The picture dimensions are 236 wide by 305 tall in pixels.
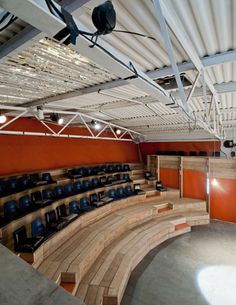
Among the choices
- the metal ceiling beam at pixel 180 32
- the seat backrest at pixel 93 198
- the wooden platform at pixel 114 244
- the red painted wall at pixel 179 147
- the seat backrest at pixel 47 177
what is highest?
the metal ceiling beam at pixel 180 32

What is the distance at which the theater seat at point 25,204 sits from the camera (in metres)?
6.23

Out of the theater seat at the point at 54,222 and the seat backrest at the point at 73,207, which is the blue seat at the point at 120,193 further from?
the theater seat at the point at 54,222

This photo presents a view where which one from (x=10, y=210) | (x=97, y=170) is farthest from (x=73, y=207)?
(x=97, y=170)

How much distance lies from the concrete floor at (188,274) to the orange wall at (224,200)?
1.68m

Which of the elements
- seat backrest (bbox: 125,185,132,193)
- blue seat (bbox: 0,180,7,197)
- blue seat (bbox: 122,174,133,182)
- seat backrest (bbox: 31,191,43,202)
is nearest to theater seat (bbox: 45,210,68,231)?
seat backrest (bbox: 31,191,43,202)

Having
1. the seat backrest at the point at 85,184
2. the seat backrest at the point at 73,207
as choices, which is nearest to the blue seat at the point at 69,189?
the seat backrest at the point at 73,207

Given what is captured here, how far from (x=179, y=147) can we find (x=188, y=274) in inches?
291

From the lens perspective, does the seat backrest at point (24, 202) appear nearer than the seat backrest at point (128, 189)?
Yes

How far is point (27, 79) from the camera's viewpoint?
3.66 metres

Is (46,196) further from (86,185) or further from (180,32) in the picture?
(180,32)

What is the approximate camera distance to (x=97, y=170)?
1038cm

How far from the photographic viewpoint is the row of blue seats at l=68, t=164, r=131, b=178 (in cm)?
928

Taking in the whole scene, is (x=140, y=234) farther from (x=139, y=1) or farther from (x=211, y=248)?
(x=139, y=1)

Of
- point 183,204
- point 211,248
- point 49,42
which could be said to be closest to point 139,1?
point 49,42
